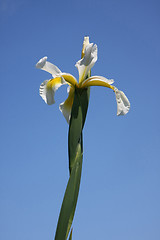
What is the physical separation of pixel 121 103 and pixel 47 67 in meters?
1.05

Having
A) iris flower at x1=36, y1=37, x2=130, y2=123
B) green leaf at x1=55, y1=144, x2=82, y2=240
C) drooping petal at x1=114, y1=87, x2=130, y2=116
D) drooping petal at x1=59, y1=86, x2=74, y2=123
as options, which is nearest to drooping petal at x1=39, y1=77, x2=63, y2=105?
iris flower at x1=36, y1=37, x2=130, y2=123

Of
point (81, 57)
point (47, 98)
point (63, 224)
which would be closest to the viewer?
point (63, 224)

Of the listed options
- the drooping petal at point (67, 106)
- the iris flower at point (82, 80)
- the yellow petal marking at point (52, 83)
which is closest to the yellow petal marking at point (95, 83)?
the iris flower at point (82, 80)

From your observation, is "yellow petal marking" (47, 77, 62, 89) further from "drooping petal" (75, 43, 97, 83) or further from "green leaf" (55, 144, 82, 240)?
"green leaf" (55, 144, 82, 240)

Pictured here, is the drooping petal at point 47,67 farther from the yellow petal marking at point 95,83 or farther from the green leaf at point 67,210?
the green leaf at point 67,210

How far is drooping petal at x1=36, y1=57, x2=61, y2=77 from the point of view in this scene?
3697 mm

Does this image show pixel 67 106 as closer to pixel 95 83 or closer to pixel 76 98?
pixel 76 98

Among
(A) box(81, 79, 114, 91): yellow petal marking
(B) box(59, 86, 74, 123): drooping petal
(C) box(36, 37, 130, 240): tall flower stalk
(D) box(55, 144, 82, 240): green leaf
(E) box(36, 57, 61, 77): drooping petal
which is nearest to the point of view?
(D) box(55, 144, 82, 240): green leaf

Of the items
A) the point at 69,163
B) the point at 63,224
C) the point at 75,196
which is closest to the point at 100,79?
the point at 69,163

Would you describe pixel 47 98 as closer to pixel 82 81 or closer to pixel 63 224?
pixel 82 81

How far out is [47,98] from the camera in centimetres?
377

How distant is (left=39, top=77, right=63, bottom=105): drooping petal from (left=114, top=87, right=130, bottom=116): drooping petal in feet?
2.45

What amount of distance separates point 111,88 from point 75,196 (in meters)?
1.43

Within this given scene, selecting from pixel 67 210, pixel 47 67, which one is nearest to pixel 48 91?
pixel 47 67
